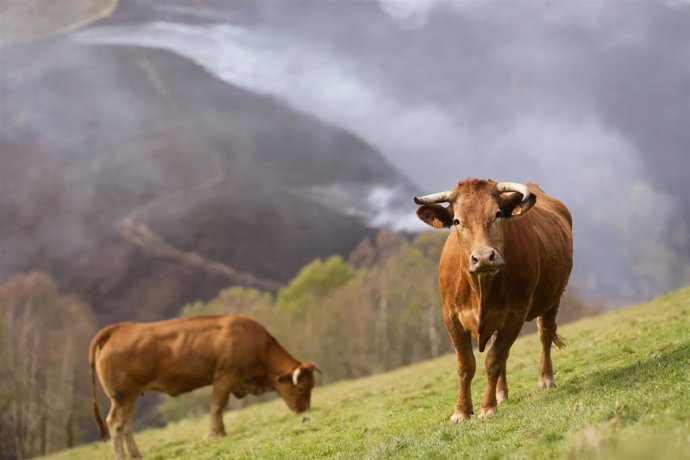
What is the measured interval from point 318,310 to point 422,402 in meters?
57.3

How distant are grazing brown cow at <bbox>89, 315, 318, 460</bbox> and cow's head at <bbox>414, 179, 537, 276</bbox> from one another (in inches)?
425

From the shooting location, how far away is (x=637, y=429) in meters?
7.59

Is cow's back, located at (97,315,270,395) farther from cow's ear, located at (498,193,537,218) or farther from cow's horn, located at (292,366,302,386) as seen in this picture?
cow's ear, located at (498,193,537,218)

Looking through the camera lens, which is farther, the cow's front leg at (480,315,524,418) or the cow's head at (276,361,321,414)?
the cow's head at (276,361,321,414)

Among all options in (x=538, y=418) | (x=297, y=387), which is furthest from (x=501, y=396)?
(x=297, y=387)

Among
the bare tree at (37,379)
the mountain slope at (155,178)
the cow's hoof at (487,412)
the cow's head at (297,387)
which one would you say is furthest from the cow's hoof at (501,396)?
the mountain slope at (155,178)

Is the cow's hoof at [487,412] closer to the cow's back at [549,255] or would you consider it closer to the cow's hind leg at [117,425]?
the cow's back at [549,255]

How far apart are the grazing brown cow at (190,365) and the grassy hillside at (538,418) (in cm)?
113

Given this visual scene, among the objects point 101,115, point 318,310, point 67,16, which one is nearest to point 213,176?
point 101,115

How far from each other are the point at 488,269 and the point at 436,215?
1609 millimetres

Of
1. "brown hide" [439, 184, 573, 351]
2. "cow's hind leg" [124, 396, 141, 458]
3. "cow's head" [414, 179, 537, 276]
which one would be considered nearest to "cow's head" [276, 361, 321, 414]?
"cow's hind leg" [124, 396, 141, 458]

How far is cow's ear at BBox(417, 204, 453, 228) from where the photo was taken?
1160 cm

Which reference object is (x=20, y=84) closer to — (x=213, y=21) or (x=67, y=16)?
(x=67, y=16)

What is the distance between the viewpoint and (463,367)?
12.0 m
